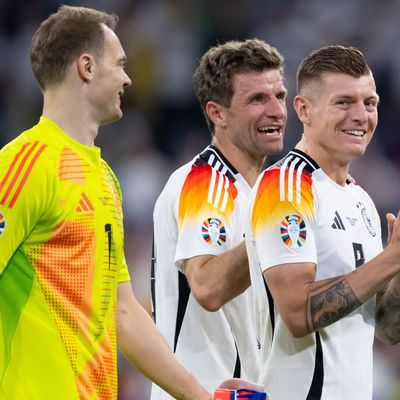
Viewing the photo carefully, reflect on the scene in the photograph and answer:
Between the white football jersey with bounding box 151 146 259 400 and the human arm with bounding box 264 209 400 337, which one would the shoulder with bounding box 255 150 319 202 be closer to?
the human arm with bounding box 264 209 400 337

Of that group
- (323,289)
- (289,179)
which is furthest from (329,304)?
(289,179)

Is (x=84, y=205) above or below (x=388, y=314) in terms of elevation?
above

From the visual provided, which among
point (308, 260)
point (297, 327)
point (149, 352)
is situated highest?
point (308, 260)

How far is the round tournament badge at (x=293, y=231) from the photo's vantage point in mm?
4457

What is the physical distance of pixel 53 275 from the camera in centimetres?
380

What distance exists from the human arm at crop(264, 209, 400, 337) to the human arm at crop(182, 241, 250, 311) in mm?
510

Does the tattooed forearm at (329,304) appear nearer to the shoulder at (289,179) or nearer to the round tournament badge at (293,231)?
the round tournament badge at (293,231)

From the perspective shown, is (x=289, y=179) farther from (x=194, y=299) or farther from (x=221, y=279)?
(x=194, y=299)

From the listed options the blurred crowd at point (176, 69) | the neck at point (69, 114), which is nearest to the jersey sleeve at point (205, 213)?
the neck at point (69, 114)

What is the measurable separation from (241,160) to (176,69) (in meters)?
6.34

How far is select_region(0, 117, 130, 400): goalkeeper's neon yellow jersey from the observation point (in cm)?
373

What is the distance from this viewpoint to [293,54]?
448 inches

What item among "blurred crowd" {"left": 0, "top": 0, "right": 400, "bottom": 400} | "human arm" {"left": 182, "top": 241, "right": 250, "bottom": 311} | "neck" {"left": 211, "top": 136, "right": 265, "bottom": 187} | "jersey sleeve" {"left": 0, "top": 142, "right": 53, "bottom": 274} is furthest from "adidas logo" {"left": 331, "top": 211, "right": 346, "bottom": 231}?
"blurred crowd" {"left": 0, "top": 0, "right": 400, "bottom": 400}

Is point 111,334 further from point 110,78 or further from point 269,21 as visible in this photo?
point 269,21
